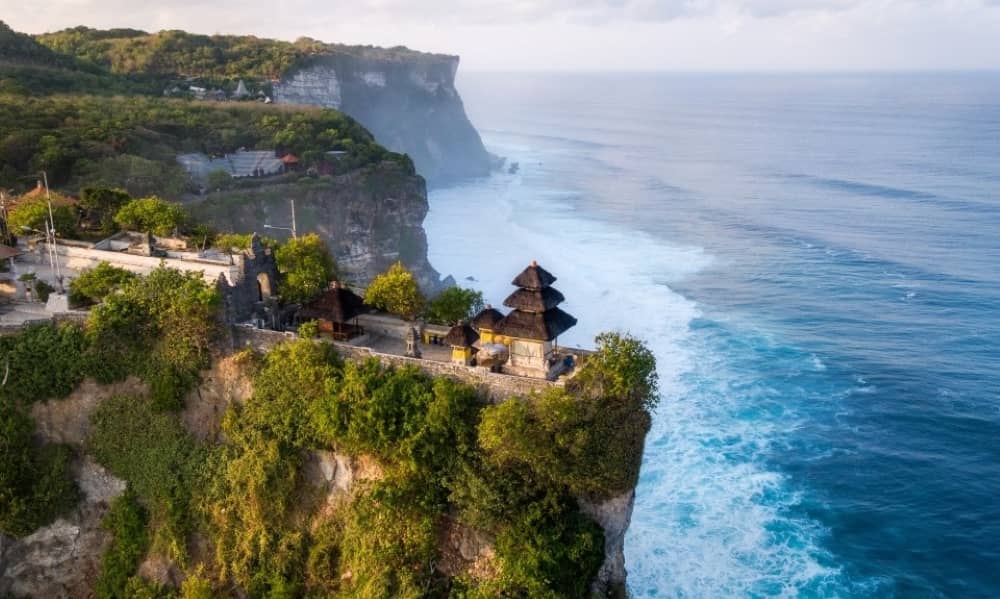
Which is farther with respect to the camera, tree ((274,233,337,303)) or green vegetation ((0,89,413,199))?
green vegetation ((0,89,413,199))

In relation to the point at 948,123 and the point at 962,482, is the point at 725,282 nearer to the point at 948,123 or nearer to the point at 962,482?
the point at 962,482

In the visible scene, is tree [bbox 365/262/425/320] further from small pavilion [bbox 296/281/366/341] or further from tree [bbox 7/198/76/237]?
tree [bbox 7/198/76/237]

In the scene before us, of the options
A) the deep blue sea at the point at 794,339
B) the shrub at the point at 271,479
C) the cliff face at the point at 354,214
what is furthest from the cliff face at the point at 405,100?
the shrub at the point at 271,479

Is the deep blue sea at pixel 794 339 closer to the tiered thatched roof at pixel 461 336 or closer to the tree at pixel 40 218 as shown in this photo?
the tiered thatched roof at pixel 461 336

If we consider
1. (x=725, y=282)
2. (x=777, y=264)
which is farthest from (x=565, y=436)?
(x=777, y=264)

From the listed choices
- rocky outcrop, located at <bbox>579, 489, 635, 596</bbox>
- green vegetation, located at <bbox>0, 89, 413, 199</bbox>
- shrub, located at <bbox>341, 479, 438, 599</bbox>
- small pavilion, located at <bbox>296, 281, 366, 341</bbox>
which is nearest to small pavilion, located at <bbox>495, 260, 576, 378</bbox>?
rocky outcrop, located at <bbox>579, 489, 635, 596</bbox>

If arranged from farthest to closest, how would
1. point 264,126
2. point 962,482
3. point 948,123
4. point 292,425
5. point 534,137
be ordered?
point 534,137 → point 948,123 → point 264,126 → point 962,482 → point 292,425
